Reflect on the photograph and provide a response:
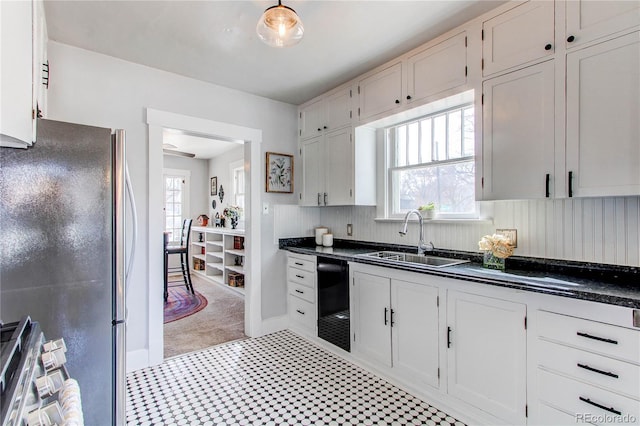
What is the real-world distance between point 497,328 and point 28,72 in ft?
8.11

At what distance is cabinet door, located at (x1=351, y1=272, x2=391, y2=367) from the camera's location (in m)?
2.34

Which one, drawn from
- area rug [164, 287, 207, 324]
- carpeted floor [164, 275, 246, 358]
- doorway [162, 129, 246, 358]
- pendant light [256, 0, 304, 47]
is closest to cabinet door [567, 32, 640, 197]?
pendant light [256, 0, 304, 47]

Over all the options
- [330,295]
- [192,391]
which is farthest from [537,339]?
[192,391]

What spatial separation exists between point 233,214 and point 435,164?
13.4 feet

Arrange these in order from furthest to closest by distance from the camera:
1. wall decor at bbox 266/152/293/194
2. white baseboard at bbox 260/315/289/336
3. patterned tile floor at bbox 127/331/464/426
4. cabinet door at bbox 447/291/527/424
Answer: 1. wall decor at bbox 266/152/293/194
2. white baseboard at bbox 260/315/289/336
3. patterned tile floor at bbox 127/331/464/426
4. cabinet door at bbox 447/291/527/424

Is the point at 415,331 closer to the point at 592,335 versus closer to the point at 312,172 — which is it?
the point at 592,335

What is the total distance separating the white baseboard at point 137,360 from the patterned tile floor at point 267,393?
0.05 metres

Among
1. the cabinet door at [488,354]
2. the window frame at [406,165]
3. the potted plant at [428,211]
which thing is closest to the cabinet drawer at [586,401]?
the cabinet door at [488,354]

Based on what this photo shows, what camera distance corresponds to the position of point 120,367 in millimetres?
1587

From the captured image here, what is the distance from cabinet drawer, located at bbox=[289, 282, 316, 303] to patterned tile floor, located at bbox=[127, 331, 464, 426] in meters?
0.49

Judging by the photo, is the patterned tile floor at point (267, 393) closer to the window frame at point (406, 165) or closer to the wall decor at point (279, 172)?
the window frame at point (406, 165)

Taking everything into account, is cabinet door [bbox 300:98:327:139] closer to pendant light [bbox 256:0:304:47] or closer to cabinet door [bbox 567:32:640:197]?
pendant light [bbox 256:0:304:47]

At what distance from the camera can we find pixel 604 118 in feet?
5.17

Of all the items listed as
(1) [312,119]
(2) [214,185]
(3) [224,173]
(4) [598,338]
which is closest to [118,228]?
(4) [598,338]
